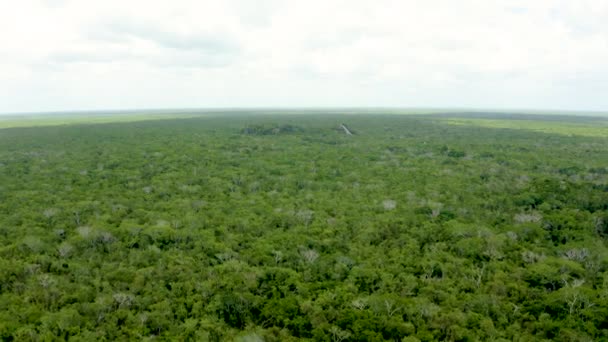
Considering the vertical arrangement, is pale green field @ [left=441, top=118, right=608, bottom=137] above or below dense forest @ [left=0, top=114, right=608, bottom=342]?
above

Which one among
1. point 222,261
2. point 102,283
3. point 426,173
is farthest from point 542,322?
point 426,173

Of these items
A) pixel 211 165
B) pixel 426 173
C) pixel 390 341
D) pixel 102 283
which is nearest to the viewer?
pixel 390 341

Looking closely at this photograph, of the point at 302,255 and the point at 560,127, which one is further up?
the point at 560,127

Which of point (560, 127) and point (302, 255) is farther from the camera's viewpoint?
point (560, 127)

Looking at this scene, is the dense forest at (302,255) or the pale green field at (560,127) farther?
the pale green field at (560,127)

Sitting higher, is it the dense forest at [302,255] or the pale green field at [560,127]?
the pale green field at [560,127]

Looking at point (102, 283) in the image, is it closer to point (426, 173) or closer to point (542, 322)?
point (542, 322)

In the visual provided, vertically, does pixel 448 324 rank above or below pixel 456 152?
below

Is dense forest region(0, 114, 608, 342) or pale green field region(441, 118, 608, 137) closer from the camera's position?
dense forest region(0, 114, 608, 342)
